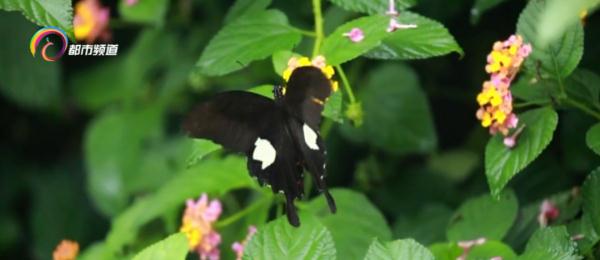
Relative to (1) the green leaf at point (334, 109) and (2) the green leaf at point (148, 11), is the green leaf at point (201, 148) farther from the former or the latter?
(2) the green leaf at point (148, 11)

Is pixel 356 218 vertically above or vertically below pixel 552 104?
below

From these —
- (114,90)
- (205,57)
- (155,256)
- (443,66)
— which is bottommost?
(114,90)

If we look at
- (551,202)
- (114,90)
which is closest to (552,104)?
(551,202)

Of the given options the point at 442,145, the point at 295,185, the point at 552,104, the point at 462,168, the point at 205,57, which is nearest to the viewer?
the point at 295,185

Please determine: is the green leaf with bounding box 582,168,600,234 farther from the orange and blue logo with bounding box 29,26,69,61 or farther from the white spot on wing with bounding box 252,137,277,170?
the orange and blue logo with bounding box 29,26,69,61

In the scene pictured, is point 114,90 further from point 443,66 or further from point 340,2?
point 340,2

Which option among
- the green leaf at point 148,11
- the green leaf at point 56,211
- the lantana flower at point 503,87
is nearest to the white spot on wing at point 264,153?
the lantana flower at point 503,87
